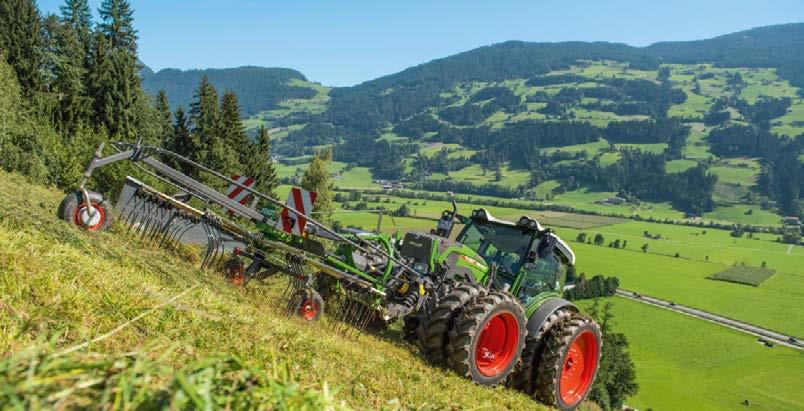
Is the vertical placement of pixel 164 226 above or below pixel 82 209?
below

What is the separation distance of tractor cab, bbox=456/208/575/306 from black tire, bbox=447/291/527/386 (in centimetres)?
145

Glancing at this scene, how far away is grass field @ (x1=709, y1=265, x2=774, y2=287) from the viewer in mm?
86688

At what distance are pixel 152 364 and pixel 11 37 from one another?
167 ft

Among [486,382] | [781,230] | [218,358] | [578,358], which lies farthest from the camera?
[781,230]

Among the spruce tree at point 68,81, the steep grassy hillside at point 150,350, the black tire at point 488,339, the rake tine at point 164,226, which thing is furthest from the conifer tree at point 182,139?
the black tire at point 488,339

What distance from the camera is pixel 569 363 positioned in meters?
9.10

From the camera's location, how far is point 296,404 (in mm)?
1707

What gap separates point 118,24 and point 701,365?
2690 inches

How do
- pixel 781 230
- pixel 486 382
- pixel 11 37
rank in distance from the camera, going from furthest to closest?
pixel 781 230 → pixel 11 37 → pixel 486 382

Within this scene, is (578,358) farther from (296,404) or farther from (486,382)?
(296,404)

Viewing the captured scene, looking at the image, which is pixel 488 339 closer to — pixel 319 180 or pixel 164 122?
pixel 319 180

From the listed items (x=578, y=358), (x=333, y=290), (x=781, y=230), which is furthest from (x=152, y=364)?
(x=781, y=230)

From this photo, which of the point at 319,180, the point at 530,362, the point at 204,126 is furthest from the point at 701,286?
the point at 530,362

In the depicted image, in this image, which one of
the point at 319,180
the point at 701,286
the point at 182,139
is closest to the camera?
the point at 182,139
